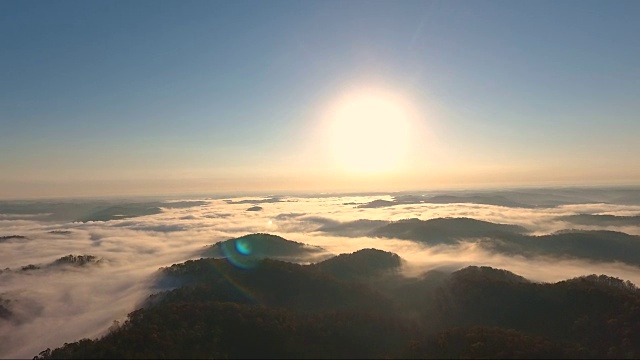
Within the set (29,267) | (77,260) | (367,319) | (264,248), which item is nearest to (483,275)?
(367,319)

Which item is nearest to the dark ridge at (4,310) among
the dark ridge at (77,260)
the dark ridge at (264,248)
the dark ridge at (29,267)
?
the dark ridge at (29,267)

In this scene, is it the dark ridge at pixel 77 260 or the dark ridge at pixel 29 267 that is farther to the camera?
the dark ridge at pixel 77 260

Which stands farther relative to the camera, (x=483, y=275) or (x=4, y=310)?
(x=483, y=275)

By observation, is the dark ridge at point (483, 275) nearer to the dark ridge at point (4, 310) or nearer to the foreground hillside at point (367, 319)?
the foreground hillside at point (367, 319)

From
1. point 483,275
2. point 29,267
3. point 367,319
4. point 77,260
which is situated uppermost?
point 483,275

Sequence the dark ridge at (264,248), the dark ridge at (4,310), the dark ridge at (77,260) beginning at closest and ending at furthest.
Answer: the dark ridge at (4,310), the dark ridge at (77,260), the dark ridge at (264,248)

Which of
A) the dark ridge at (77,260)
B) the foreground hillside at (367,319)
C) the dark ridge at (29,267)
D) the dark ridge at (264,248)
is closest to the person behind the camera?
the foreground hillside at (367,319)

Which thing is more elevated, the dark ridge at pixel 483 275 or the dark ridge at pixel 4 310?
the dark ridge at pixel 483 275

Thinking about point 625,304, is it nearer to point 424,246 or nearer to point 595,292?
point 595,292

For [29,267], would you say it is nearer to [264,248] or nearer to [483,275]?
[264,248]
